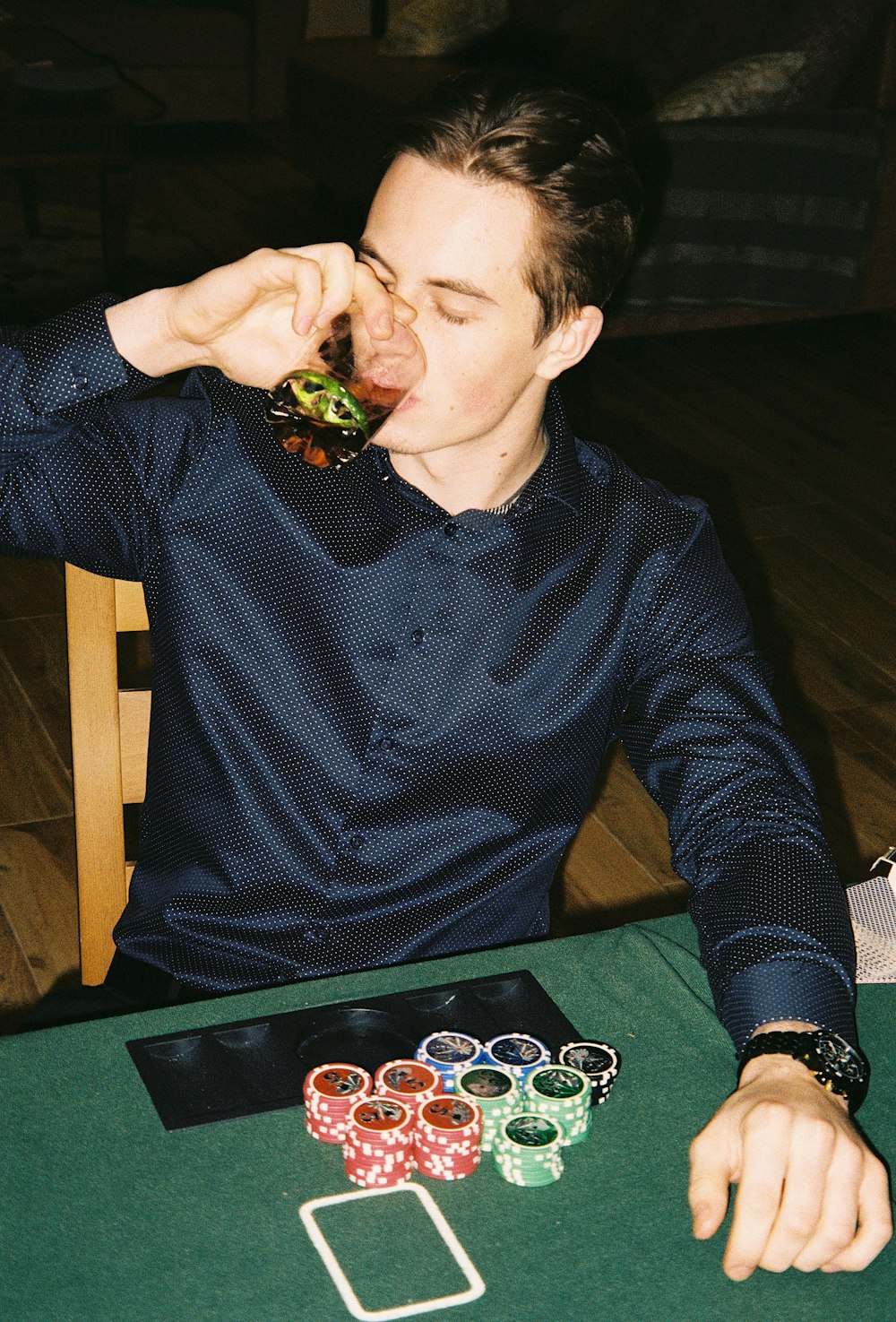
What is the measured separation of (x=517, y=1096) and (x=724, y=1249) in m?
0.18

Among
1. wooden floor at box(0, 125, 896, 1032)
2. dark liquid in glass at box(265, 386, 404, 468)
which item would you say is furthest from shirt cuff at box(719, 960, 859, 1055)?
wooden floor at box(0, 125, 896, 1032)

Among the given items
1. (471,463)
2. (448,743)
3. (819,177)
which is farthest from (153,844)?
(819,177)

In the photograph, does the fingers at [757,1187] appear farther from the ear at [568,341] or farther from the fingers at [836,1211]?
the ear at [568,341]

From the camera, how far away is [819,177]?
4898 mm

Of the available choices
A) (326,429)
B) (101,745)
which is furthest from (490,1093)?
(101,745)

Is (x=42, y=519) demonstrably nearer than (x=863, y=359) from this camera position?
Yes

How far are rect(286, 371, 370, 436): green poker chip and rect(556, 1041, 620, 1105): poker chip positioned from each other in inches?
21.0

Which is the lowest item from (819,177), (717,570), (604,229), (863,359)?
(863,359)

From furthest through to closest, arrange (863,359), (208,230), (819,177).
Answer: (208,230) < (863,359) < (819,177)

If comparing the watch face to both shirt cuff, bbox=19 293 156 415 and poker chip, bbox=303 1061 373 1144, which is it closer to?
poker chip, bbox=303 1061 373 1144

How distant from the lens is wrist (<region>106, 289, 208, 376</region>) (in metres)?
1.39

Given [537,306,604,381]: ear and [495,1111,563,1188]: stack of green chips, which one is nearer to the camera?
[495,1111,563,1188]: stack of green chips

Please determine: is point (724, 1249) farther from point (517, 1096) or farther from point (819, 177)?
point (819, 177)

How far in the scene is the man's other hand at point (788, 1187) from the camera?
1012 millimetres
